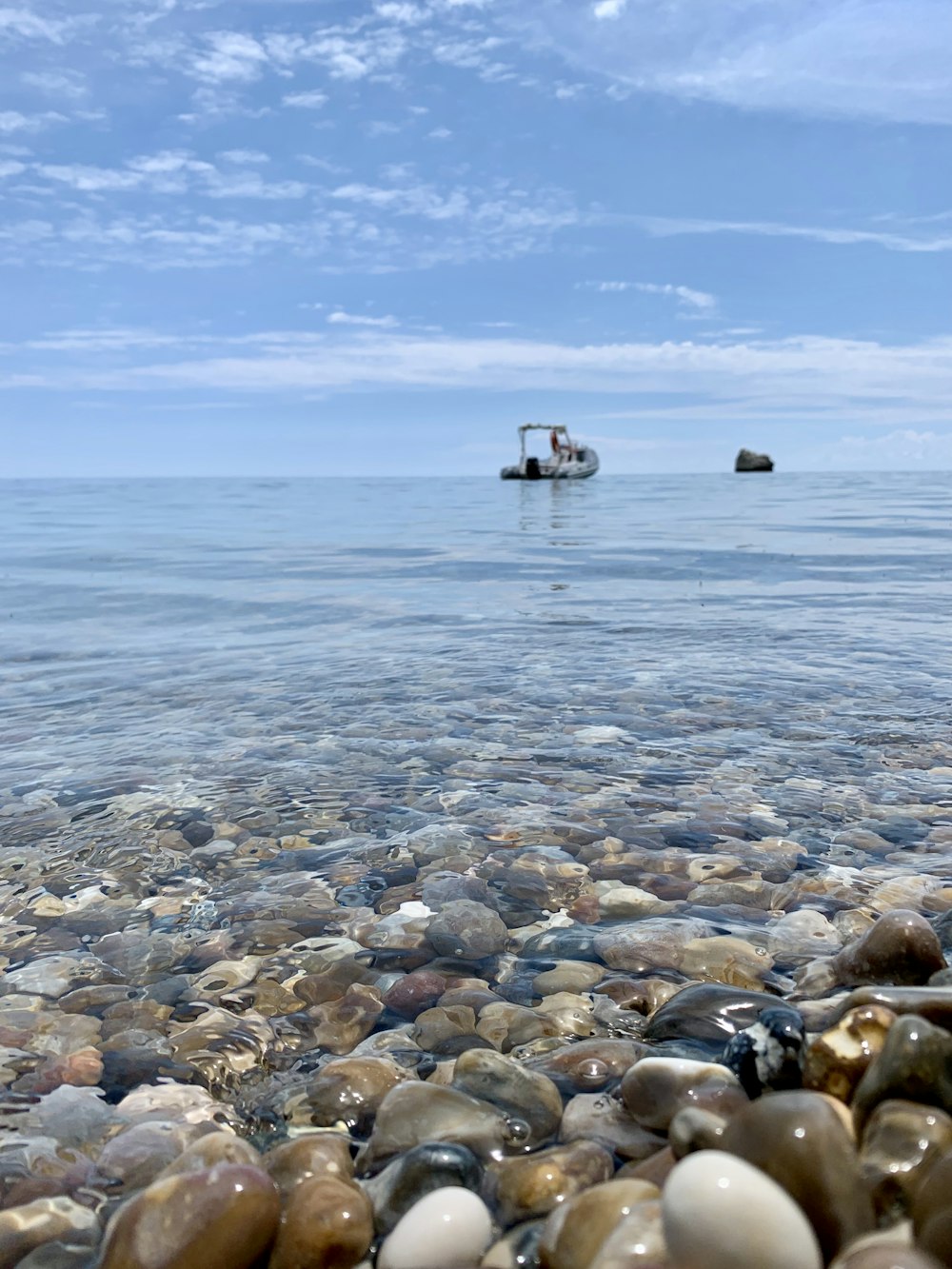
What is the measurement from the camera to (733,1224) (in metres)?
1.37

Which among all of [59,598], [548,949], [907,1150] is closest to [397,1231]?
[907,1150]

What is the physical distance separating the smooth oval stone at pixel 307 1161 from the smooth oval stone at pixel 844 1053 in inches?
38.9

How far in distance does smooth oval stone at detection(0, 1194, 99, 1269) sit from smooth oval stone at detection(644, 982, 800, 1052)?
1386mm

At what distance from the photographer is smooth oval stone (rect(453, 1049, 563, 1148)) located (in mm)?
2166

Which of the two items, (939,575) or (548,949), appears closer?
(548,949)

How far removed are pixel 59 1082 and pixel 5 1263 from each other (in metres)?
0.65

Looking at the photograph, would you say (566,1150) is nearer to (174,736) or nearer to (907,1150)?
(907,1150)

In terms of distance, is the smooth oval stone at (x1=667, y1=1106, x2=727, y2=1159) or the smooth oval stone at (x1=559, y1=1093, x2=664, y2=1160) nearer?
the smooth oval stone at (x1=667, y1=1106, x2=727, y2=1159)

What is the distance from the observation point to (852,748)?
5086 millimetres

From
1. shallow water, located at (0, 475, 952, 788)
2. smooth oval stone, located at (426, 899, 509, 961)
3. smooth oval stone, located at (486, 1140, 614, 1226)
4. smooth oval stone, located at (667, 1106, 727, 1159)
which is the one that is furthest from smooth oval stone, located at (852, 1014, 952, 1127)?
shallow water, located at (0, 475, 952, 788)

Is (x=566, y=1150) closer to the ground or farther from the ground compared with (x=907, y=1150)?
closer to the ground

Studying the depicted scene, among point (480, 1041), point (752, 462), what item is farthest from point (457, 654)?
point (752, 462)

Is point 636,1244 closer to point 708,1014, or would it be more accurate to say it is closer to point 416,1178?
point 416,1178

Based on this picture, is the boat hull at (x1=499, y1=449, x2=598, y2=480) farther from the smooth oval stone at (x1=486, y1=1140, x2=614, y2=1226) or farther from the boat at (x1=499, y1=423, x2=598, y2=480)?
the smooth oval stone at (x1=486, y1=1140, x2=614, y2=1226)
